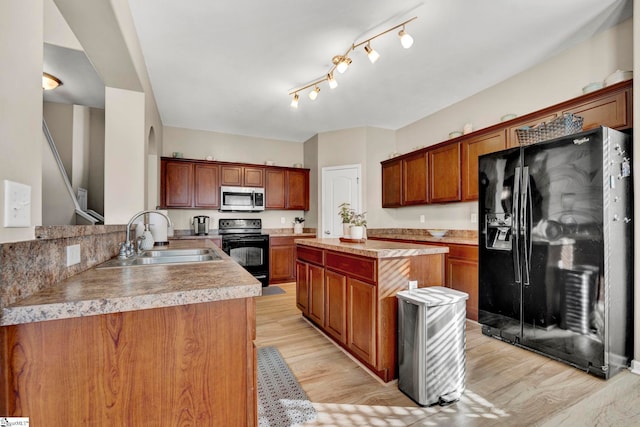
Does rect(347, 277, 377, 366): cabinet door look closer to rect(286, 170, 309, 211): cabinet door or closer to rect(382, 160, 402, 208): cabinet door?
rect(382, 160, 402, 208): cabinet door

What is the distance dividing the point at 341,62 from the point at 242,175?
3003 millimetres

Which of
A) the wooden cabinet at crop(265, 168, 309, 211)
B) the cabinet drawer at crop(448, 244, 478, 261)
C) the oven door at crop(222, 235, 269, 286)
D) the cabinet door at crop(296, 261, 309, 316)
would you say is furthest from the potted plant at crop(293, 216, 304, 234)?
the cabinet drawer at crop(448, 244, 478, 261)

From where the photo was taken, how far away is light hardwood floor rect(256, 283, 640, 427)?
5.24ft

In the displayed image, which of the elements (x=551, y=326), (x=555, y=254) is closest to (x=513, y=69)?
(x=555, y=254)

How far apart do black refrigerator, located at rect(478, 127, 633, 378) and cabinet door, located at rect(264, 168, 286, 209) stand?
3.68m

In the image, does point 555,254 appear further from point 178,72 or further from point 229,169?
point 229,169

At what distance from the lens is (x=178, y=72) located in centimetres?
312

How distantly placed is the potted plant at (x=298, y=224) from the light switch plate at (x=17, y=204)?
15.5 ft

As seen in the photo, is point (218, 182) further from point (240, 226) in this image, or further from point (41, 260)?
point (41, 260)

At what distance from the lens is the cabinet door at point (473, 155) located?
3174 mm

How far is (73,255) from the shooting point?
3.83ft

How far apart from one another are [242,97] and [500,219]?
3361 millimetres

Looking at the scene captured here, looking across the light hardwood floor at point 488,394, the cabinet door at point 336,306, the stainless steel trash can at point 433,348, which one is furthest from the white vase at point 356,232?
the light hardwood floor at point 488,394

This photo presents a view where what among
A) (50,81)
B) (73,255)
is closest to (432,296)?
(73,255)
